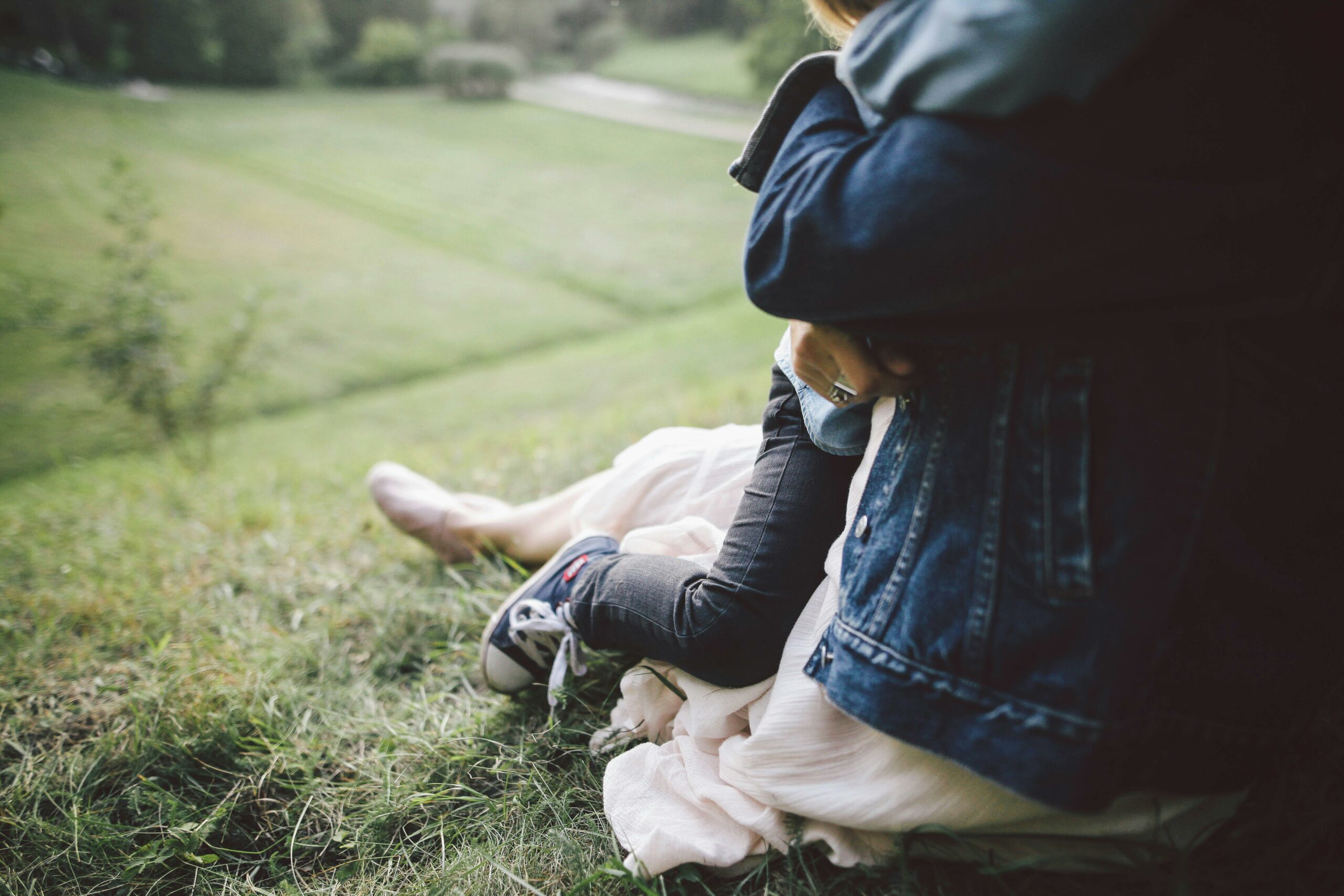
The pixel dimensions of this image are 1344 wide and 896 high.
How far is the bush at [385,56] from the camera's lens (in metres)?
13.3

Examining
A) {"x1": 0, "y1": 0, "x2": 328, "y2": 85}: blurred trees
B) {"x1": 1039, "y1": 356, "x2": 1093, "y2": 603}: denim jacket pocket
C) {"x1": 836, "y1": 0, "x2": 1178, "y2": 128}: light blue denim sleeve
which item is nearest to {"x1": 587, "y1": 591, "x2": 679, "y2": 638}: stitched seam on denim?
{"x1": 1039, "y1": 356, "x2": 1093, "y2": 603}: denim jacket pocket

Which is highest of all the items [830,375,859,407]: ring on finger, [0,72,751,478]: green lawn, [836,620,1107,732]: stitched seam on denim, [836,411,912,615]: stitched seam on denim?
[830,375,859,407]: ring on finger

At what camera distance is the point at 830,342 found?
38.1 inches

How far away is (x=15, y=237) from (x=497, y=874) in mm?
7999

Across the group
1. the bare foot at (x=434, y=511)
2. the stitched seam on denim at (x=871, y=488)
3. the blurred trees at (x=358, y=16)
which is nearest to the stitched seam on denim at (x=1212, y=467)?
the stitched seam on denim at (x=871, y=488)

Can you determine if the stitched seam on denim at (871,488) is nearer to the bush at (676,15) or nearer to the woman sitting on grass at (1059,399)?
the woman sitting on grass at (1059,399)

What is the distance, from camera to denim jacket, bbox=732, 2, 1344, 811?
75 centimetres

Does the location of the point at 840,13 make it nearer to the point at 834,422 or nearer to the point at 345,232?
the point at 834,422

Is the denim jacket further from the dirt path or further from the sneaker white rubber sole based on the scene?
the dirt path

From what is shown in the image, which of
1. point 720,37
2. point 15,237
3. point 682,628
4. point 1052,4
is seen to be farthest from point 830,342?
point 720,37

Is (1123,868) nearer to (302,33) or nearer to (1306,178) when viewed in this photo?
(1306,178)

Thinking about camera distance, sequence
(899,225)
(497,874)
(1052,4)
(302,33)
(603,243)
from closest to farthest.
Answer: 1. (1052,4)
2. (899,225)
3. (497,874)
4. (603,243)
5. (302,33)

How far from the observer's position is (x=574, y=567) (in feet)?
4.83

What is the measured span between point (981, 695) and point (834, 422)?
18.3 inches
